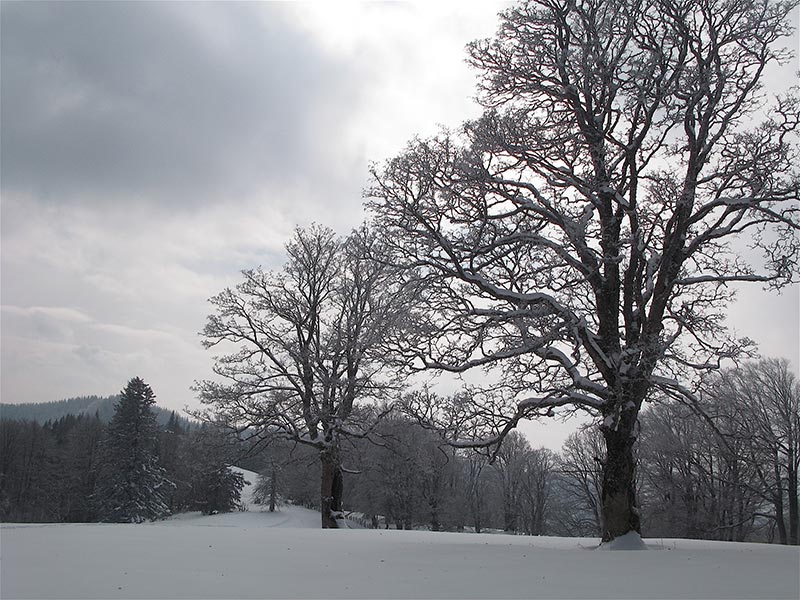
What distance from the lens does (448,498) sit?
51.1 meters

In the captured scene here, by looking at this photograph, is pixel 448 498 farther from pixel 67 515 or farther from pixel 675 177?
pixel 675 177

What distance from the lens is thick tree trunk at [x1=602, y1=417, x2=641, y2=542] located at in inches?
431

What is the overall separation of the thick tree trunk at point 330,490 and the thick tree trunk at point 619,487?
1255cm

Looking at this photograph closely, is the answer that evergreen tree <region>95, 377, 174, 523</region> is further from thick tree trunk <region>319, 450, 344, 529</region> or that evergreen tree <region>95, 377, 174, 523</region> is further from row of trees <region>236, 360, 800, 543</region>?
thick tree trunk <region>319, 450, 344, 529</region>

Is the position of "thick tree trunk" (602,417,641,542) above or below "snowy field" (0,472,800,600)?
above

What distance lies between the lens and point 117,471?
143 ft

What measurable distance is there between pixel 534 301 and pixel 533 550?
447 centimetres

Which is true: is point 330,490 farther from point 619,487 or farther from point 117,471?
point 117,471

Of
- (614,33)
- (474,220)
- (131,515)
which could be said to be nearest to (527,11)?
(614,33)

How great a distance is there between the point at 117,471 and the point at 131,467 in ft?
3.44

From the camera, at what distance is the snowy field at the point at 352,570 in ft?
18.6

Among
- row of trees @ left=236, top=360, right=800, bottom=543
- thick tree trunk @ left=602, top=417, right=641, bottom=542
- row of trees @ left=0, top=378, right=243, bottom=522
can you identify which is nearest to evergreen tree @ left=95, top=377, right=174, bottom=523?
row of trees @ left=0, top=378, right=243, bottom=522

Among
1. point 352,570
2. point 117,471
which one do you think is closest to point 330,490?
point 352,570

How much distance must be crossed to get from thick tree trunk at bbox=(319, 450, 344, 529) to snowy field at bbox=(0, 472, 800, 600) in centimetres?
1190
